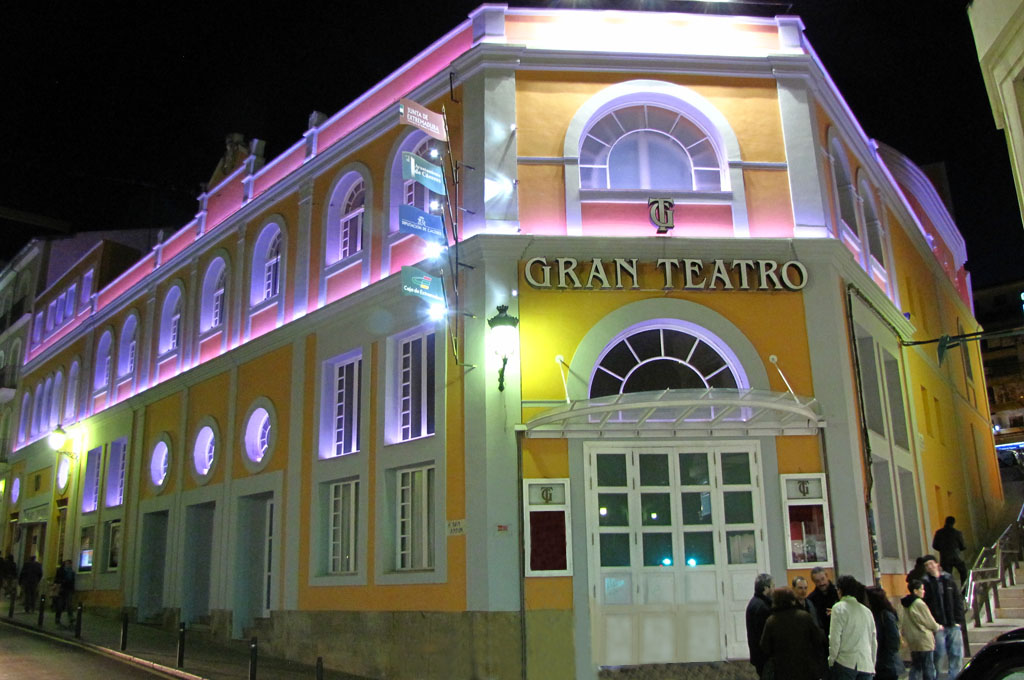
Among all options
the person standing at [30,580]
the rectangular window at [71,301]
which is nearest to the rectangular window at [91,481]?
the person standing at [30,580]

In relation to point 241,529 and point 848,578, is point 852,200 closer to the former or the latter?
point 848,578

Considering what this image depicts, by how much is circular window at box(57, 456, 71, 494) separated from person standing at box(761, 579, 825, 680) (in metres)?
25.5

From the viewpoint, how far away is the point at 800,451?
1321 centimetres

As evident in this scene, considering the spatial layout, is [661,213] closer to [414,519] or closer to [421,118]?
[421,118]

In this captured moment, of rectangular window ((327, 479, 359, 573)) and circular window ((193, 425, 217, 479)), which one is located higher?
circular window ((193, 425, 217, 479))

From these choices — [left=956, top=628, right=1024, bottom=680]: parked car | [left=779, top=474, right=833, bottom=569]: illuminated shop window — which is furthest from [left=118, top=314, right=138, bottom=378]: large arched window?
[left=956, top=628, right=1024, bottom=680]: parked car

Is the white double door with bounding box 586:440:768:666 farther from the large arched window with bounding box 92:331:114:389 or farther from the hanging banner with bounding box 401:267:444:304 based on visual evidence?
the large arched window with bounding box 92:331:114:389

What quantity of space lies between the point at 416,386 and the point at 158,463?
10714mm

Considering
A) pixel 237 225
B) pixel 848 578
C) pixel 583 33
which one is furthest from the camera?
pixel 237 225

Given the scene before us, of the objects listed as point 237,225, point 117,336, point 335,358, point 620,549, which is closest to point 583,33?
point 335,358

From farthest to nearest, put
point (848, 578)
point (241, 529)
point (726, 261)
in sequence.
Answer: point (241, 529) < point (726, 261) < point (848, 578)

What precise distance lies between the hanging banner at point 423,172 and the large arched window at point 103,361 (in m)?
17.6

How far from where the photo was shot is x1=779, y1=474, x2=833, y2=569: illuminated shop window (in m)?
12.8

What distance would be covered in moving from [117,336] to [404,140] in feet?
49.6
